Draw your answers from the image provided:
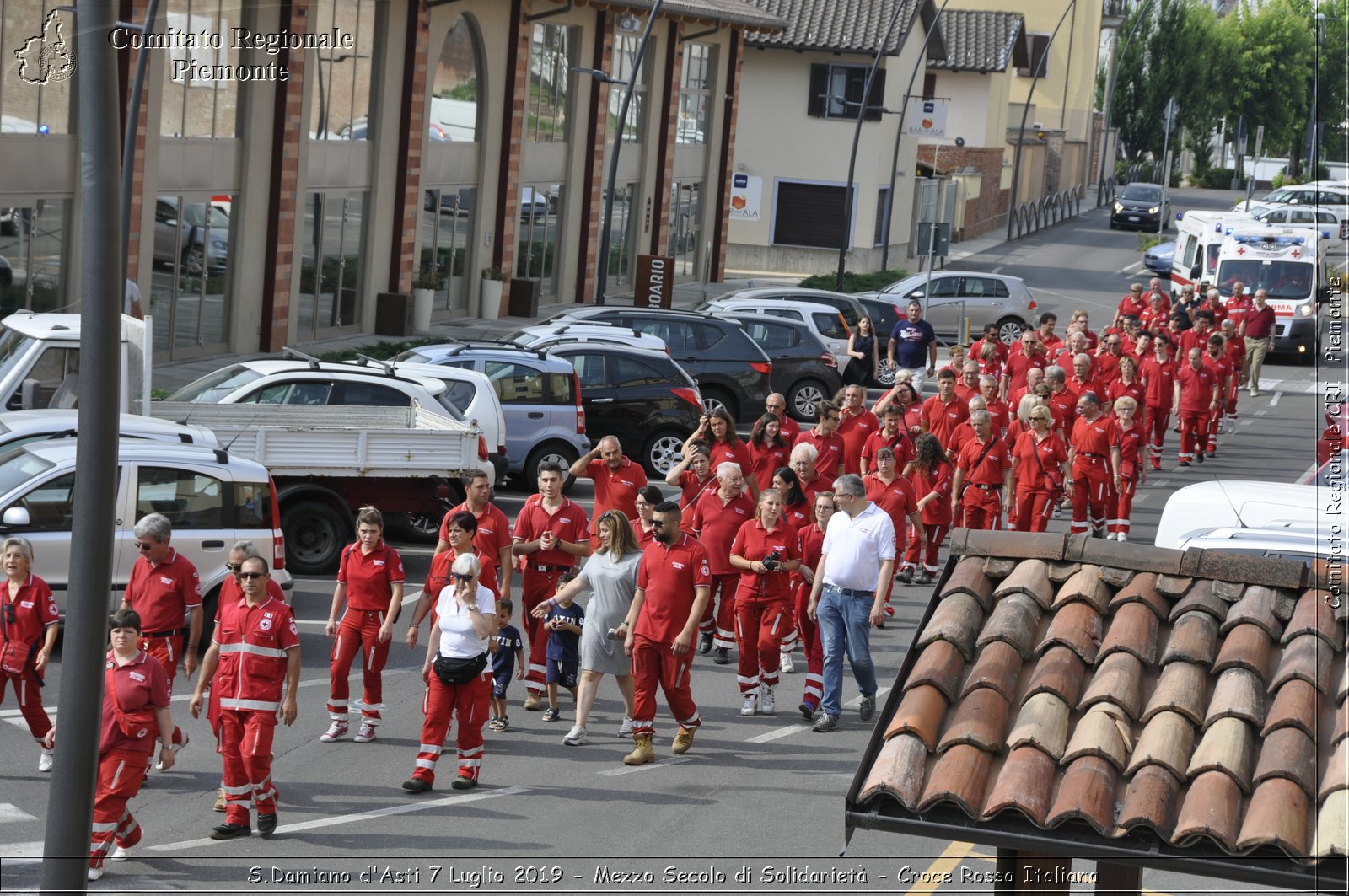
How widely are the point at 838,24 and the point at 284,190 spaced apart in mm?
28211

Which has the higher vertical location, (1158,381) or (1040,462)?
(1158,381)

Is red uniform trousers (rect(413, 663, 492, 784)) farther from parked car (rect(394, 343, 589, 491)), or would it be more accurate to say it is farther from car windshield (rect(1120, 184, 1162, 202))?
car windshield (rect(1120, 184, 1162, 202))

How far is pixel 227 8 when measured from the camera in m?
26.5

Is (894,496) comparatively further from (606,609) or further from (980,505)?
(606,609)

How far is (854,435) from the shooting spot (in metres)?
17.5

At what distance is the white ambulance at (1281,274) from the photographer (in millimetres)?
37812

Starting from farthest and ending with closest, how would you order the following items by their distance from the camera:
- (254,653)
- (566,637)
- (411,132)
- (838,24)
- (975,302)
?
1. (838,24)
2. (975,302)
3. (411,132)
4. (566,637)
5. (254,653)

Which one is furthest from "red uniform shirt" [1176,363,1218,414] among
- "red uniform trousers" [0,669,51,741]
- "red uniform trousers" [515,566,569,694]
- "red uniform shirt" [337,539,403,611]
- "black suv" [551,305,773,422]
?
"red uniform trousers" [0,669,51,741]

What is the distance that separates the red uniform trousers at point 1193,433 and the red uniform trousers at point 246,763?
1796 centimetres

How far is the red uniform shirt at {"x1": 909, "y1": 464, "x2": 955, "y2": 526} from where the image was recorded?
1641cm

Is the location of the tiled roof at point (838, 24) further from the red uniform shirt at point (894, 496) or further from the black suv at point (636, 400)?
the red uniform shirt at point (894, 496)

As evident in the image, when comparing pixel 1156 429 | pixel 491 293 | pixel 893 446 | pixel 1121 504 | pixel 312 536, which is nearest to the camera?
pixel 312 536

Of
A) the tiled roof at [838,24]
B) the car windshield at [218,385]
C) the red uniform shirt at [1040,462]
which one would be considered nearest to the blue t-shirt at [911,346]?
the red uniform shirt at [1040,462]

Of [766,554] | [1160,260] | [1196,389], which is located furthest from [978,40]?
[766,554]
